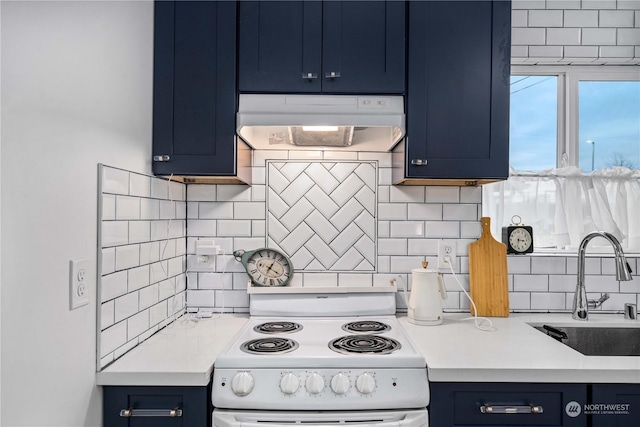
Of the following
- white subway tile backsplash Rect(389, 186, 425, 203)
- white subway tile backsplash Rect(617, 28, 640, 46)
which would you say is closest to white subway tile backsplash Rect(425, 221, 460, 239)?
white subway tile backsplash Rect(389, 186, 425, 203)

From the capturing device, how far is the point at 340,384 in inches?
54.1

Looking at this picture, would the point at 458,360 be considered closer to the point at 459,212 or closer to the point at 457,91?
the point at 459,212

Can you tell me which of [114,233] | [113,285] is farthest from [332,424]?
[114,233]

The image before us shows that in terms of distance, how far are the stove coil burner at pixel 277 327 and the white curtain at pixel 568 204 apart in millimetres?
1179

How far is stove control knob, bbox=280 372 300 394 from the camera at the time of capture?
1371 mm

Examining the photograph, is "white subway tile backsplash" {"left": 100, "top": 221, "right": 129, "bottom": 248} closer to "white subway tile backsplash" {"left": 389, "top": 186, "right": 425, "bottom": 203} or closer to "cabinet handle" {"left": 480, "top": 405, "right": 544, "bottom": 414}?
"white subway tile backsplash" {"left": 389, "top": 186, "right": 425, "bottom": 203}

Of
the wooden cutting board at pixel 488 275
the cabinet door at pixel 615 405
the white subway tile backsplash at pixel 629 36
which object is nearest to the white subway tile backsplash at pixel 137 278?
the wooden cutting board at pixel 488 275

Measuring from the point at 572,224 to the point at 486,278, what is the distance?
59cm

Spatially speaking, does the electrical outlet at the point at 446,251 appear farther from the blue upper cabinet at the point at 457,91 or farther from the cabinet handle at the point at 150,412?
the cabinet handle at the point at 150,412

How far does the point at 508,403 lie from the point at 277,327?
3.11 ft

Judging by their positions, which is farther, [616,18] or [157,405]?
[616,18]

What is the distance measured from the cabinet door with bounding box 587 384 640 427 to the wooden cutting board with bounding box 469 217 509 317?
2.08 ft

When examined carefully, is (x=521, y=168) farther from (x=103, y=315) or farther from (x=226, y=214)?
(x=103, y=315)

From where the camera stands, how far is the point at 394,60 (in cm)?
178
